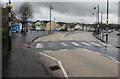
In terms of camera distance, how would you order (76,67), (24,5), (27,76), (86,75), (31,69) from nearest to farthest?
(27,76)
(86,75)
(31,69)
(76,67)
(24,5)

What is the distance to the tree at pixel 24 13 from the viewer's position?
48750mm

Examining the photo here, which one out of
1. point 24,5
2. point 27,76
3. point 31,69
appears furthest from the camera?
point 24,5

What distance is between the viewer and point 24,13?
4903cm

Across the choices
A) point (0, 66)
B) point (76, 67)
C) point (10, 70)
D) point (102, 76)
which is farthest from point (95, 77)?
point (0, 66)

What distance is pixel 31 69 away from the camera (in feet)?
25.4

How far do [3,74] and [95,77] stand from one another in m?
3.83

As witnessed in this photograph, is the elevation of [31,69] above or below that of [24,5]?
below

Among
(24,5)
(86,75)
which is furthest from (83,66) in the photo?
(24,5)

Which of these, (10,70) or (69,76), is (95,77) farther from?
(10,70)

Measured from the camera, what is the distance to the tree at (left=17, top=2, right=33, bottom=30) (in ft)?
160

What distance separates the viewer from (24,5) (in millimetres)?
52000

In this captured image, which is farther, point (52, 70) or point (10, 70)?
point (52, 70)

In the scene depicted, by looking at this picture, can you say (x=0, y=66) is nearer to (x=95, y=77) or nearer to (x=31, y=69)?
(x=31, y=69)

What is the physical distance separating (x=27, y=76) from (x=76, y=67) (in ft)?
9.40
